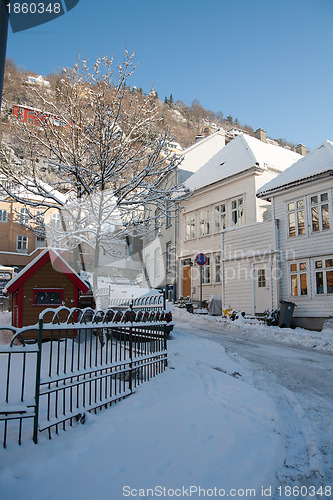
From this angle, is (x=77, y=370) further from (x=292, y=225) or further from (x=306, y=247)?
(x=292, y=225)

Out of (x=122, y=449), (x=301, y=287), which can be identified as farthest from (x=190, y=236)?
(x=122, y=449)

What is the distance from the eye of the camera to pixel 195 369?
24.8 ft

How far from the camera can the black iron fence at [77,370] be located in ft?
12.4

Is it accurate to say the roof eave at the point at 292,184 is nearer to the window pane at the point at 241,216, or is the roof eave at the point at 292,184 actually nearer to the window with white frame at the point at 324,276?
the window with white frame at the point at 324,276

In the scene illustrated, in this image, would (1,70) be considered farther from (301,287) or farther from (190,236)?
(190,236)

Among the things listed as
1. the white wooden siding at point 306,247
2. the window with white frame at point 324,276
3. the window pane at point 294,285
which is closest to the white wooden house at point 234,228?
the white wooden siding at point 306,247

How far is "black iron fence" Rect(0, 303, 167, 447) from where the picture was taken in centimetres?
378

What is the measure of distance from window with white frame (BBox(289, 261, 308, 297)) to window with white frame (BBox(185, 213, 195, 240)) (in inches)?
405

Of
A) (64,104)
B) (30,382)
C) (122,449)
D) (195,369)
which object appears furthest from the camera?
(64,104)

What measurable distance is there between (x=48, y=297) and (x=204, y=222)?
16.0 meters

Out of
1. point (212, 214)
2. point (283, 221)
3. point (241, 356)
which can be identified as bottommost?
point (241, 356)

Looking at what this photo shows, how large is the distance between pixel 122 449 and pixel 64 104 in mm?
11366

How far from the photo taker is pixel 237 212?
75.7 ft

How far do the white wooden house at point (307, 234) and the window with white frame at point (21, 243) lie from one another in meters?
28.8
